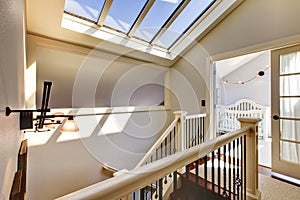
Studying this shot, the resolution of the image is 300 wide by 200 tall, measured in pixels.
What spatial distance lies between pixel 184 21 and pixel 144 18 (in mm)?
824

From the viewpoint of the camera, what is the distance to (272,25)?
2.52 metres

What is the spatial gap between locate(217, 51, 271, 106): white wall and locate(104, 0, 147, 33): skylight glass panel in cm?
466

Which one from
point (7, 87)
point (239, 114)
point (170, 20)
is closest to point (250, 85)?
point (239, 114)

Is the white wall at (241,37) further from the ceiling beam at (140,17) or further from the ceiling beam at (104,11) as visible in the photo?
the ceiling beam at (104,11)

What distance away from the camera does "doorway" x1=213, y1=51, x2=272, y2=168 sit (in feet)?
18.0

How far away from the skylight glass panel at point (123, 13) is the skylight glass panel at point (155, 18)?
0.19 meters

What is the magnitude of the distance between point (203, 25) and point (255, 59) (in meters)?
3.64

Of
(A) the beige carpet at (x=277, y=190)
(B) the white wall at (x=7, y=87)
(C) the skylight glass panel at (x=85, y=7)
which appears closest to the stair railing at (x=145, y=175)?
(B) the white wall at (x=7, y=87)

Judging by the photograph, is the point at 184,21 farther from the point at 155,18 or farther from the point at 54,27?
the point at 54,27

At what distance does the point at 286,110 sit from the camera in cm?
256

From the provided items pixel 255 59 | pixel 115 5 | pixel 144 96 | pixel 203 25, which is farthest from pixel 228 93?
pixel 115 5

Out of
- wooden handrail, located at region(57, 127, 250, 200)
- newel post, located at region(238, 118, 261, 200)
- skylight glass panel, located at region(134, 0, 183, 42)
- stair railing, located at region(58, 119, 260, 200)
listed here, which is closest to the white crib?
skylight glass panel, located at region(134, 0, 183, 42)

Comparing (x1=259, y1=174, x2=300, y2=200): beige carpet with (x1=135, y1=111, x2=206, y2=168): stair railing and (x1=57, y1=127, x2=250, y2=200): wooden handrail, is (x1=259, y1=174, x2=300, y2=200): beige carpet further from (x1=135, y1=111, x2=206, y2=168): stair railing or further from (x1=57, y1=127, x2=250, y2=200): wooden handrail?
(x1=57, y1=127, x2=250, y2=200): wooden handrail

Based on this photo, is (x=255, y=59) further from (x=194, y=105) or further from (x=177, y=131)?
(x=177, y=131)
